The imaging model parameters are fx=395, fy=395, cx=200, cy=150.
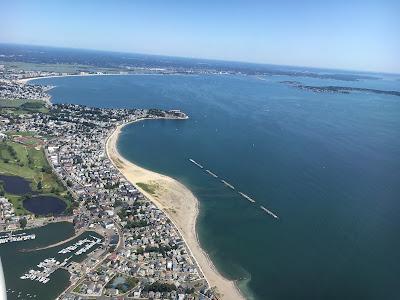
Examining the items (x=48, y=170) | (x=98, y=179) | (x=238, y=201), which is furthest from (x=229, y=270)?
(x=48, y=170)

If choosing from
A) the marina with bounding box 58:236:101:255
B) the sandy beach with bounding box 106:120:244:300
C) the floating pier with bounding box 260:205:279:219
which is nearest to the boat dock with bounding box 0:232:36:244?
the marina with bounding box 58:236:101:255

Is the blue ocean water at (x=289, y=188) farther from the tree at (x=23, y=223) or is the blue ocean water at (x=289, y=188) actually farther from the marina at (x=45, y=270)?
the tree at (x=23, y=223)

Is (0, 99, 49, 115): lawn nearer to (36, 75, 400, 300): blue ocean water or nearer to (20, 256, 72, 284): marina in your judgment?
(36, 75, 400, 300): blue ocean water

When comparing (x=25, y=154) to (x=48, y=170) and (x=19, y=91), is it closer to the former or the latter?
(x=48, y=170)

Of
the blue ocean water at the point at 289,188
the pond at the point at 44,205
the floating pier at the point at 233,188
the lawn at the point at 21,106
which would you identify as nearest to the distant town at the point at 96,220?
the pond at the point at 44,205

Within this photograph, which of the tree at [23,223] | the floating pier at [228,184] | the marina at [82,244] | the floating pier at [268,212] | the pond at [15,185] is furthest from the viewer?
the floating pier at [228,184]

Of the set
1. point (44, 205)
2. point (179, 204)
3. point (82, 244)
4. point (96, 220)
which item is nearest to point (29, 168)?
point (44, 205)
